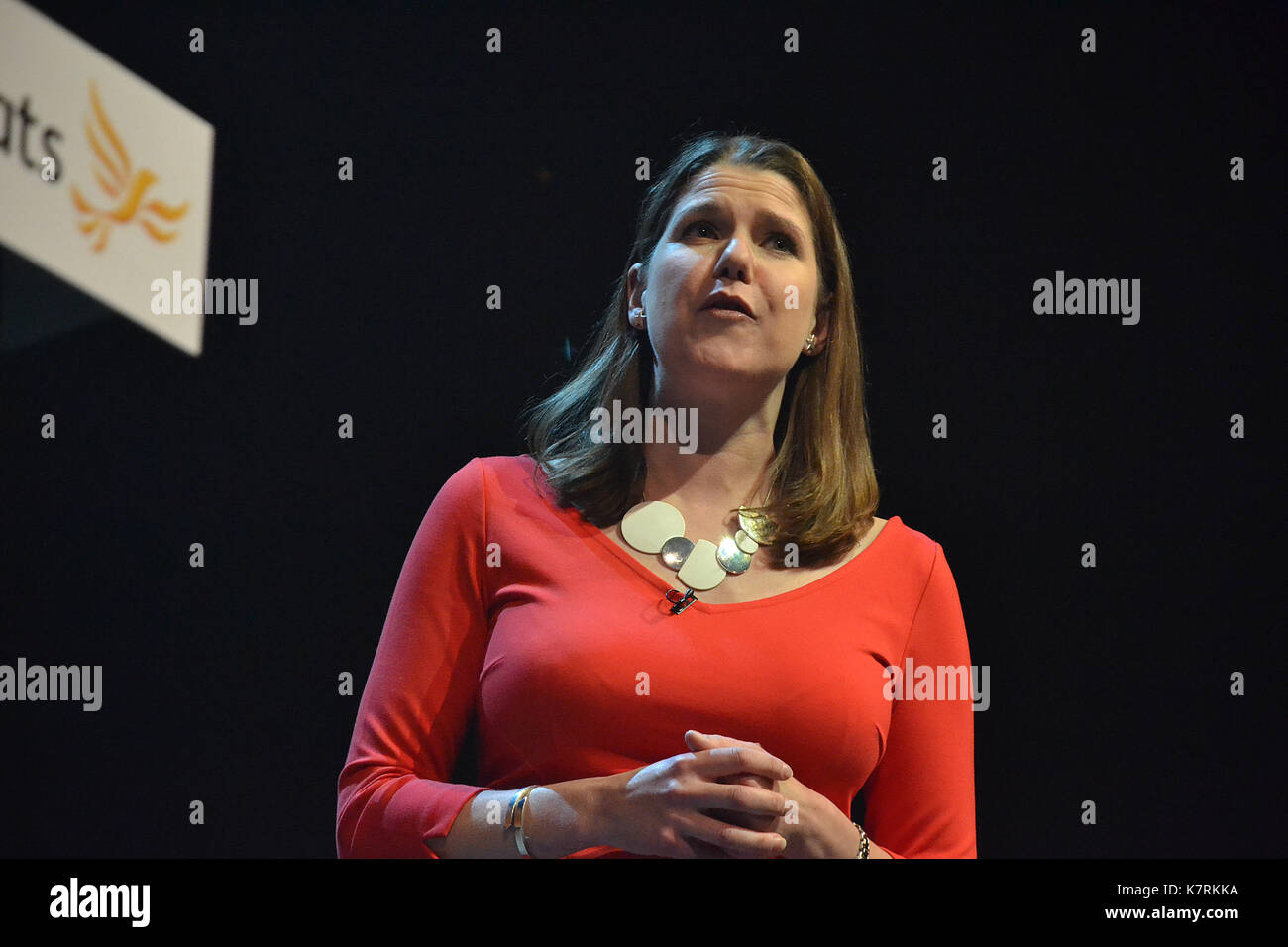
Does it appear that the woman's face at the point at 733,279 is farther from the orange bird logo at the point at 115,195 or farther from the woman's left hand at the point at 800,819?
the orange bird logo at the point at 115,195

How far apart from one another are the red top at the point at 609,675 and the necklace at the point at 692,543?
1.7 inches

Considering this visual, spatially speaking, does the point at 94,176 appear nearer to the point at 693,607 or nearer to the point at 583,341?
the point at 583,341

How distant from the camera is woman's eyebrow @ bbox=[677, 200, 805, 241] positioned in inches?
85.0

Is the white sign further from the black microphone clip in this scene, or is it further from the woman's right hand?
the woman's right hand

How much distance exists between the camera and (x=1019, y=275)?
2.38 meters

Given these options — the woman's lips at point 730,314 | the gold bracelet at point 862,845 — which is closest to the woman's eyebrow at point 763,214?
the woman's lips at point 730,314

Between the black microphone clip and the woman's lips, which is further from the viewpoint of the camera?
the woman's lips

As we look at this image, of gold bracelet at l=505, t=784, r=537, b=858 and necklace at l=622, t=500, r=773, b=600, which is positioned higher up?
necklace at l=622, t=500, r=773, b=600

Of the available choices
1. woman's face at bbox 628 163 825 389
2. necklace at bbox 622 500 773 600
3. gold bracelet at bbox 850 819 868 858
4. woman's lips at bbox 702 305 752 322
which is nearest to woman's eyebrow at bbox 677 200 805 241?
woman's face at bbox 628 163 825 389

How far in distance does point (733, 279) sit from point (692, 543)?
0.46 meters

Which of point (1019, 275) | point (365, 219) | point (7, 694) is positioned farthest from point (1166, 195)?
point (7, 694)

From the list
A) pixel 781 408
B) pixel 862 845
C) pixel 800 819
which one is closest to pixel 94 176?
pixel 781 408

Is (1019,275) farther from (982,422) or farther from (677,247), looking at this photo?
(677,247)

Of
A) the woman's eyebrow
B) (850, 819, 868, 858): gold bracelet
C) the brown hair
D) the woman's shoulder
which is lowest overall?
(850, 819, 868, 858): gold bracelet
